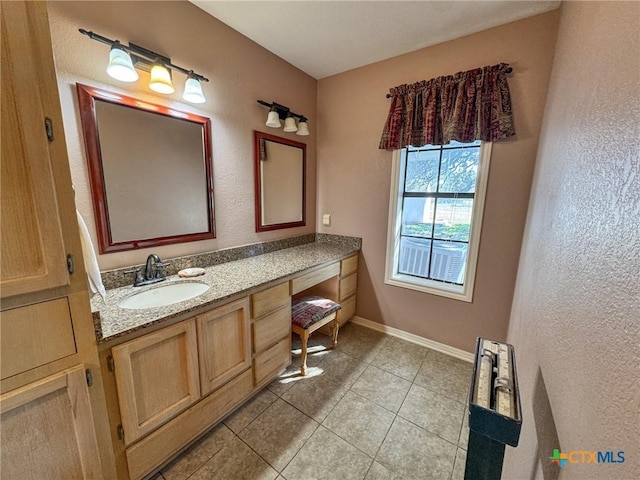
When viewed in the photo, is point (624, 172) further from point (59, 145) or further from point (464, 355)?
point (464, 355)

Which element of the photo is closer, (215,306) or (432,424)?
(215,306)

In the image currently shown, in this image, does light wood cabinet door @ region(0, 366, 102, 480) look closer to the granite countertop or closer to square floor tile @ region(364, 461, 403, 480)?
the granite countertop

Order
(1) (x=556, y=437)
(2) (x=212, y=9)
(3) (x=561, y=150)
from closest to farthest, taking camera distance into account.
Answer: (1) (x=556, y=437), (3) (x=561, y=150), (2) (x=212, y=9)

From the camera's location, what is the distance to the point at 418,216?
234 centimetres

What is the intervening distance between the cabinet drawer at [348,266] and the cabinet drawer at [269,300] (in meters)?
0.76

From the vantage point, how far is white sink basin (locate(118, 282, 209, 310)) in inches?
55.2

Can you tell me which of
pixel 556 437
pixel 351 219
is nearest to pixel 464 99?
pixel 351 219

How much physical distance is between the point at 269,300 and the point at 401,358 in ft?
4.40

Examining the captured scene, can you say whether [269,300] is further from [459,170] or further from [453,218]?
[459,170]

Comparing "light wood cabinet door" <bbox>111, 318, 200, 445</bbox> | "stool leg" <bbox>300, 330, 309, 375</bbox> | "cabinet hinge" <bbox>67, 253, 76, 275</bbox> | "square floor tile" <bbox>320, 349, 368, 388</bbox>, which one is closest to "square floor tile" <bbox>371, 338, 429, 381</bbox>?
"square floor tile" <bbox>320, 349, 368, 388</bbox>

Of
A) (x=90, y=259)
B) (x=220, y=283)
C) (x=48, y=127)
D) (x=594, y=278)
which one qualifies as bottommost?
(x=220, y=283)

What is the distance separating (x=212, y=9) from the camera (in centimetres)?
166

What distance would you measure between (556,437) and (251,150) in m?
2.24

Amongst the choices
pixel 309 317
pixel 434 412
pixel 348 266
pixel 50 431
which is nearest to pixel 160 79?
pixel 50 431
